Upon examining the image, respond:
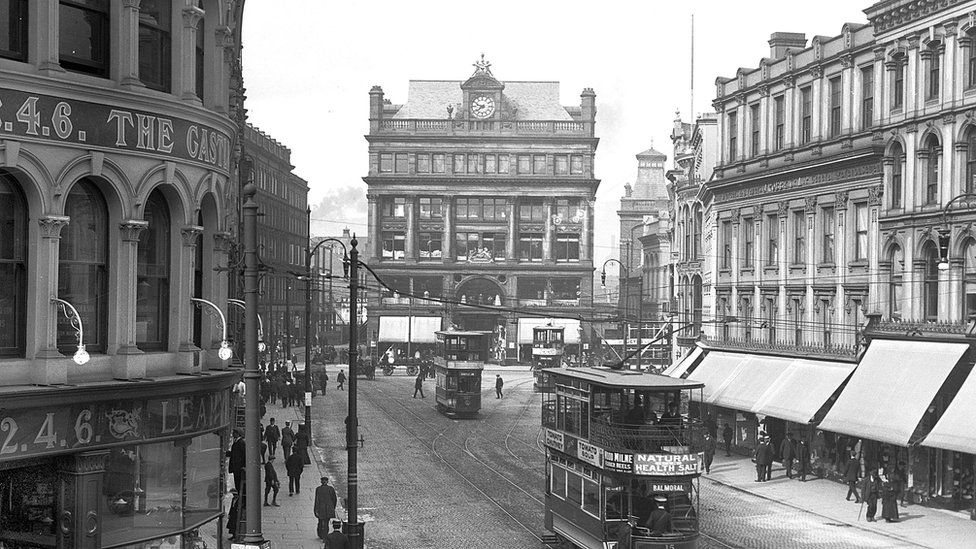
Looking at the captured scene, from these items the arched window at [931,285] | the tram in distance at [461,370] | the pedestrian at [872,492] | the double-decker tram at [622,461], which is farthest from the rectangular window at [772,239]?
the double-decker tram at [622,461]

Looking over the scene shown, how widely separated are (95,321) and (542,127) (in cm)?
10304

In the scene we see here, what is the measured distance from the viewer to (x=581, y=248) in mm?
116188

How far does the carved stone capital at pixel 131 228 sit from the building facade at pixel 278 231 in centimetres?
6725

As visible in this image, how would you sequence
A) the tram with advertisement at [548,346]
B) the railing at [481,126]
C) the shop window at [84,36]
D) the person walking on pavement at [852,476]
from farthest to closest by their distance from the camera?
the railing at [481,126] < the tram with advertisement at [548,346] < the person walking on pavement at [852,476] < the shop window at [84,36]

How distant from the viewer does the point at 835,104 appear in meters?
44.7

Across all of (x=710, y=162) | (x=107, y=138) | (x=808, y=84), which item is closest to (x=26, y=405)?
(x=107, y=138)

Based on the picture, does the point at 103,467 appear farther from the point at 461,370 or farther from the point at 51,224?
the point at 461,370

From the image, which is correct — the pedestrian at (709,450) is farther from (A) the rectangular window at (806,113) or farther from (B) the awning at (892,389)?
(A) the rectangular window at (806,113)

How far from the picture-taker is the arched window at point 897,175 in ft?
128

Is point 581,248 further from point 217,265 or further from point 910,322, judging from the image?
point 217,265

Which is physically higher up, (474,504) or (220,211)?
(220,211)

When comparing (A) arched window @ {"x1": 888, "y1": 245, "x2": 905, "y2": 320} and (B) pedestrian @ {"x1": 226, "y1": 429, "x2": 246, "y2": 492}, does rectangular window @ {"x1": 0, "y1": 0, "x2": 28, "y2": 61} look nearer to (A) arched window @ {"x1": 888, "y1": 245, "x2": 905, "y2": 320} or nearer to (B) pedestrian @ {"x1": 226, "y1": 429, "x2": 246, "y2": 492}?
(B) pedestrian @ {"x1": 226, "y1": 429, "x2": 246, "y2": 492}

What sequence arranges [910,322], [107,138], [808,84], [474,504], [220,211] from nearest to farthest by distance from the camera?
[107,138] → [220,211] → [474,504] → [910,322] → [808,84]

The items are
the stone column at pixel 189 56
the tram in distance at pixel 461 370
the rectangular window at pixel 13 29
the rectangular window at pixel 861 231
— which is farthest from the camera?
the tram in distance at pixel 461 370
